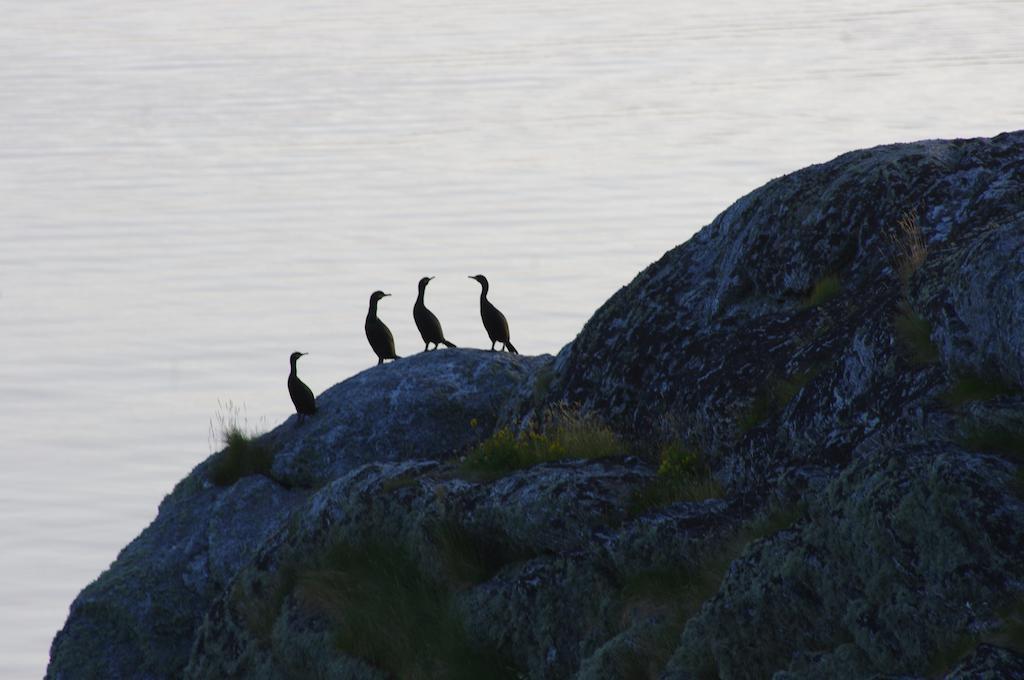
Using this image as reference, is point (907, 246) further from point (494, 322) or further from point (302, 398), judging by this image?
point (494, 322)

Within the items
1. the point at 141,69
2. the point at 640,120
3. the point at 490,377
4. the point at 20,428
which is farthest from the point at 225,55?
the point at 490,377

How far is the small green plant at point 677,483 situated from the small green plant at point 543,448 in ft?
2.25

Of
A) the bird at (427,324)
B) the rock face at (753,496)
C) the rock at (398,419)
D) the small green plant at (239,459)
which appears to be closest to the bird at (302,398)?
the rock at (398,419)

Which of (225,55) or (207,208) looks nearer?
(207,208)

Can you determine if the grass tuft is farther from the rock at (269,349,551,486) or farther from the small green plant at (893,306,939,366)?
the rock at (269,349,551,486)

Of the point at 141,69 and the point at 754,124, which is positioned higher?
the point at 141,69

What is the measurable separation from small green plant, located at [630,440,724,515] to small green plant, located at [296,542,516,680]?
5.20 ft

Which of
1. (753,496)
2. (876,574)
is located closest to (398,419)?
(753,496)

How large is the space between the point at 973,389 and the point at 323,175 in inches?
2518

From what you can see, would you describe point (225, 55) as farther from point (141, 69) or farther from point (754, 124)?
point (754, 124)

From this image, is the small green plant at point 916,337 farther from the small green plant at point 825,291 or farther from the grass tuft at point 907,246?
the small green plant at point 825,291

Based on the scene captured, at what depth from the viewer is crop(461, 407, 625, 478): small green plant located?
46.8 feet

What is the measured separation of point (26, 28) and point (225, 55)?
27763 millimetres

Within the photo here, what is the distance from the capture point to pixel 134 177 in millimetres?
74938
